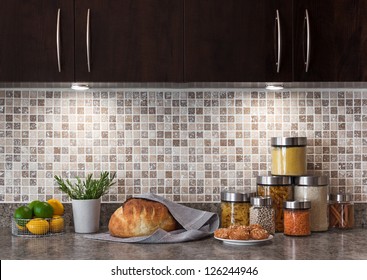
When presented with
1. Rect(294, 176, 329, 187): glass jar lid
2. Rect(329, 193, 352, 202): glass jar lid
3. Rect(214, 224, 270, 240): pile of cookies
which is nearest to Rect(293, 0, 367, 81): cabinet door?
Rect(294, 176, 329, 187): glass jar lid

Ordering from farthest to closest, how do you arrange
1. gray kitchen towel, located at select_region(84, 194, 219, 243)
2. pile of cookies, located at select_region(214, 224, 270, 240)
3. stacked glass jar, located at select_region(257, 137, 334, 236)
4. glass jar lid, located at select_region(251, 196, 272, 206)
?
stacked glass jar, located at select_region(257, 137, 334, 236) → glass jar lid, located at select_region(251, 196, 272, 206) → gray kitchen towel, located at select_region(84, 194, 219, 243) → pile of cookies, located at select_region(214, 224, 270, 240)

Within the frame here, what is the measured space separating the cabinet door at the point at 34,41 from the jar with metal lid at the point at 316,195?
1.12 m

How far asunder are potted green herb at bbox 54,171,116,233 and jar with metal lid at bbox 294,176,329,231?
0.88 meters

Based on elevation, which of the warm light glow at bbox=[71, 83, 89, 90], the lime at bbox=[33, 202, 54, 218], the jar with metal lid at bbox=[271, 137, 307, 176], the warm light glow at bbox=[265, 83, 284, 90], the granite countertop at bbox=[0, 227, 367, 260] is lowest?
the granite countertop at bbox=[0, 227, 367, 260]

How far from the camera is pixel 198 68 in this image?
248cm

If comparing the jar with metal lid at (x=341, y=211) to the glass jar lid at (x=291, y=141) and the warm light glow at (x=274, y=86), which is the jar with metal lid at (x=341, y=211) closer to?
the glass jar lid at (x=291, y=141)

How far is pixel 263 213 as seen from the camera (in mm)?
2482

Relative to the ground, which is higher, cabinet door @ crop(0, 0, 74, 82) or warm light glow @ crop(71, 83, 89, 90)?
cabinet door @ crop(0, 0, 74, 82)

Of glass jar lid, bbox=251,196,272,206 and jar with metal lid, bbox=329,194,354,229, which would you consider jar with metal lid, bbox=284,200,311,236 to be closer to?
glass jar lid, bbox=251,196,272,206

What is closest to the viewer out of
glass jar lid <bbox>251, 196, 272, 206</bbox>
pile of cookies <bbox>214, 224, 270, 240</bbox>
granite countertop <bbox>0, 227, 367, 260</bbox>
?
granite countertop <bbox>0, 227, 367, 260</bbox>

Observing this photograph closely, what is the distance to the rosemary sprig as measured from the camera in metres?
2.63

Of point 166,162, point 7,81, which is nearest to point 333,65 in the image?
point 166,162

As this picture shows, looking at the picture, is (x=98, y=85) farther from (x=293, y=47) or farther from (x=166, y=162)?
(x=293, y=47)

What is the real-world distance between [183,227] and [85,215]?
1.45ft
